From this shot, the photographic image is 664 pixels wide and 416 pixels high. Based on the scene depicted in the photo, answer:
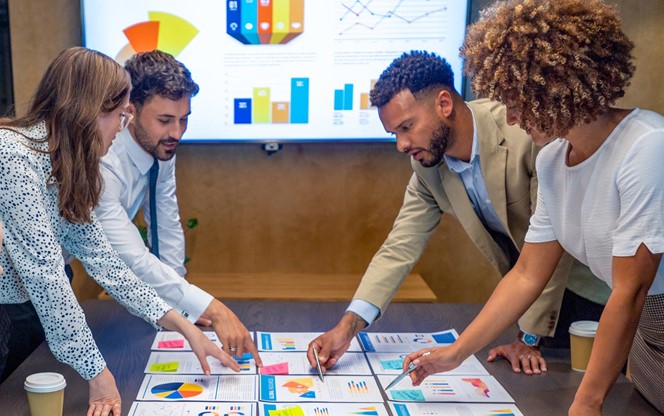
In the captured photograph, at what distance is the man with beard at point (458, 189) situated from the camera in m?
1.87

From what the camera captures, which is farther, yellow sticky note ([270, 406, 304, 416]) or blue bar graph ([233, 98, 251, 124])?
blue bar graph ([233, 98, 251, 124])

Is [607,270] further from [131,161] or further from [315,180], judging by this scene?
[315,180]

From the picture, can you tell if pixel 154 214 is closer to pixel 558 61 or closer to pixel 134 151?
pixel 134 151

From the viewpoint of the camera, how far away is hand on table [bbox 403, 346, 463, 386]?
154 centimetres

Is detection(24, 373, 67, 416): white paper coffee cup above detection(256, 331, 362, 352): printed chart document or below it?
above

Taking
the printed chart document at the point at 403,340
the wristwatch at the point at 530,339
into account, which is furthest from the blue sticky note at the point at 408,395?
the wristwatch at the point at 530,339

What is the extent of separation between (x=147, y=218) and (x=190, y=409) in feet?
4.09

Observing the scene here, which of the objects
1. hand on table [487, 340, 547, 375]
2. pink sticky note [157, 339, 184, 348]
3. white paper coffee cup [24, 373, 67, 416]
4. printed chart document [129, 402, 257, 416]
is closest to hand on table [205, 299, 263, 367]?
pink sticky note [157, 339, 184, 348]

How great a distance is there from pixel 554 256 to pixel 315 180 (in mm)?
2004

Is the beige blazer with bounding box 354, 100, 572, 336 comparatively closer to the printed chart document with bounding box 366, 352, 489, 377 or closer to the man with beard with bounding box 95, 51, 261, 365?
the printed chart document with bounding box 366, 352, 489, 377

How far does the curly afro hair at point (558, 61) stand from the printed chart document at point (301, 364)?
2.35 feet

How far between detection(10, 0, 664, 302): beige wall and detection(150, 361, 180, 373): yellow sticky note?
6.18ft

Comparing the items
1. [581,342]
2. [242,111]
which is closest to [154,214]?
[242,111]

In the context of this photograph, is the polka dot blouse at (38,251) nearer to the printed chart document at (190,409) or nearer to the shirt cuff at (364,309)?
the printed chart document at (190,409)
